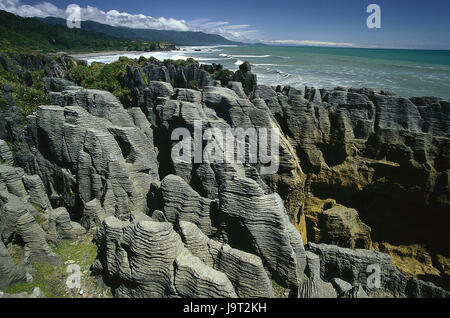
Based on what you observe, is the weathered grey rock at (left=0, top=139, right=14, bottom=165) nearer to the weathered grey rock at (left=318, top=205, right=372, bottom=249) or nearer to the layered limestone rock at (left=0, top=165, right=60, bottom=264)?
the layered limestone rock at (left=0, top=165, right=60, bottom=264)

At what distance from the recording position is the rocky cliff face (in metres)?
5.60

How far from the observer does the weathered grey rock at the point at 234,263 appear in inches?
216

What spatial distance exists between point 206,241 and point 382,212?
8.78m

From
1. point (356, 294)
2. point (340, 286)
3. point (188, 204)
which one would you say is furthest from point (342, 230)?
point (188, 204)

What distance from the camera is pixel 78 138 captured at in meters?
8.41

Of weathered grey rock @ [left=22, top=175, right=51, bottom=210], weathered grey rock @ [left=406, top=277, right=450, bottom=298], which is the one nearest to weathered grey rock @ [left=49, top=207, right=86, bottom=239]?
weathered grey rock @ [left=22, top=175, right=51, bottom=210]

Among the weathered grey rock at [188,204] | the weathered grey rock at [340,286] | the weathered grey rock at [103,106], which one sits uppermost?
the weathered grey rock at [103,106]

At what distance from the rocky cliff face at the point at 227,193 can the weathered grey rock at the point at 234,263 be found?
0.9 inches

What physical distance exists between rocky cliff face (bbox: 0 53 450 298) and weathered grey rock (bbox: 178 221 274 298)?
0.08 ft

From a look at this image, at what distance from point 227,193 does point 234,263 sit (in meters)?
1.60

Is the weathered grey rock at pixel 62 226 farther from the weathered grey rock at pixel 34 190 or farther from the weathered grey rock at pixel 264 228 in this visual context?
the weathered grey rock at pixel 264 228

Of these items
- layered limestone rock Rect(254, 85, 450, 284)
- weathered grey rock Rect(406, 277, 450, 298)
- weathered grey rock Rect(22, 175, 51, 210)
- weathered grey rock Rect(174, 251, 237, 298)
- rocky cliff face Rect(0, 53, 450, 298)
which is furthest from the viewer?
layered limestone rock Rect(254, 85, 450, 284)

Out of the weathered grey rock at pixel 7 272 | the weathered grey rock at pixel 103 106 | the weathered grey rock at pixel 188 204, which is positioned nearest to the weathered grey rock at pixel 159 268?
the weathered grey rock at pixel 188 204

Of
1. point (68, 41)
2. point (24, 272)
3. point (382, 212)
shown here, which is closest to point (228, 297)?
point (24, 272)
